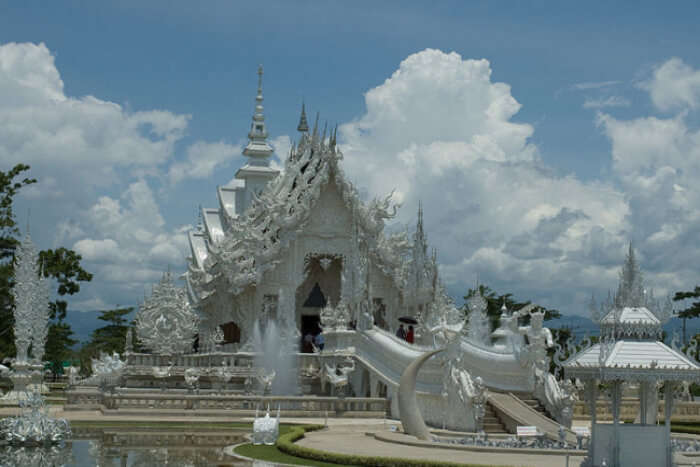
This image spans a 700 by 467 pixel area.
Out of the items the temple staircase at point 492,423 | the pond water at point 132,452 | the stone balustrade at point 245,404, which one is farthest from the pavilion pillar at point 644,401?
the stone balustrade at point 245,404

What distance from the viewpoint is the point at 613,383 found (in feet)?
47.6

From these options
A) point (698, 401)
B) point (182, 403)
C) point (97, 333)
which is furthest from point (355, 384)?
point (97, 333)

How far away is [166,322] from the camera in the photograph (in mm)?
32969

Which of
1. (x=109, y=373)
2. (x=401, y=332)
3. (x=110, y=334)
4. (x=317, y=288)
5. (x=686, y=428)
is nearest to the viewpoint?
(x=686, y=428)

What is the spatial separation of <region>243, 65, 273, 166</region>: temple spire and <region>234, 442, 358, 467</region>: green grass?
28.2 m

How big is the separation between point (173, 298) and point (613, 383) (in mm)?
20993

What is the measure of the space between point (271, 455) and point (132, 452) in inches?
95.7

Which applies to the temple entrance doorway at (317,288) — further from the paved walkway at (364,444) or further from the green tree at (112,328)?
the green tree at (112,328)

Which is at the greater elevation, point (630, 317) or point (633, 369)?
point (630, 317)

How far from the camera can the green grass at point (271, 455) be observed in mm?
15813

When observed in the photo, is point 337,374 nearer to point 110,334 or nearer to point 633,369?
point 633,369

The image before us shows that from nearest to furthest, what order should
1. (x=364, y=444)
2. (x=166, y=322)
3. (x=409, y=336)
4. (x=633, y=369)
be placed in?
(x=633, y=369), (x=364, y=444), (x=166, y=322), (x=409, y=336)

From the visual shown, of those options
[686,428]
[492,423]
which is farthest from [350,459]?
[686,428]

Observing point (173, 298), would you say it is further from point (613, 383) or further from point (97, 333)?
point (97, 333)
